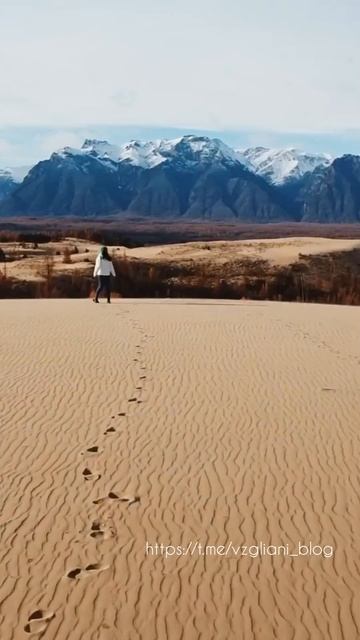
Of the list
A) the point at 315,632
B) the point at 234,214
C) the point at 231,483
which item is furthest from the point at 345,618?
the point at 234,214

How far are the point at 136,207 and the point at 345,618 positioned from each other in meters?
162

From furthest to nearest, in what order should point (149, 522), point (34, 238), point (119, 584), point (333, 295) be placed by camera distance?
point (34, 238) < point (333, 295) < point (149, 522) < point (119, 584)

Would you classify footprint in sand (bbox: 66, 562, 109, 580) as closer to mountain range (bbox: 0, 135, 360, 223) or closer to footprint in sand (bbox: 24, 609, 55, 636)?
footprint in sand (bbox: 24, 609, 55, 636)

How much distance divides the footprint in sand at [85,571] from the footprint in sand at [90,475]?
1359 mm

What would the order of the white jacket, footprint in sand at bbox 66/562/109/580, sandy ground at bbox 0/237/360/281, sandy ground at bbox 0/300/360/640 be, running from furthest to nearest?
sandy ground at bbox 0/237/360/281 → the white jacket → footprint in sand at bbox 66/562/109/580 → sandy ground at bbox 0/300/360/640

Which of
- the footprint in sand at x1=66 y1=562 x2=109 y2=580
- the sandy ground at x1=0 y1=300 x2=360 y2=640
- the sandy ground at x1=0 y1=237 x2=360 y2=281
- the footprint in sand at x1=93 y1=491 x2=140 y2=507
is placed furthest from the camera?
the sandy ground at x1=0 y1=237 x2=360 y2=281

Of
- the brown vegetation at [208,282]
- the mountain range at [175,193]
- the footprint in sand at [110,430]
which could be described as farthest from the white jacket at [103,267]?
the mountain range at [175,193]

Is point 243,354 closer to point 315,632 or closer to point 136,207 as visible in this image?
point 315,632

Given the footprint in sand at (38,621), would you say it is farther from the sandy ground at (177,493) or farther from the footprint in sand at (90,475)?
the footprint in sand at (90,475)

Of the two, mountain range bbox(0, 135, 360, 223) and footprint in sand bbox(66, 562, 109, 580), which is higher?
mountain range bbox(0, 135, 360, 223)

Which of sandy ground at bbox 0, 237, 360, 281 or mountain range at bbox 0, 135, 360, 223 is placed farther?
Result: mountain range at bbox 0, 135, 360, 223

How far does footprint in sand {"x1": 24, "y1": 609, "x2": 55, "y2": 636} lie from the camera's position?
4.12m

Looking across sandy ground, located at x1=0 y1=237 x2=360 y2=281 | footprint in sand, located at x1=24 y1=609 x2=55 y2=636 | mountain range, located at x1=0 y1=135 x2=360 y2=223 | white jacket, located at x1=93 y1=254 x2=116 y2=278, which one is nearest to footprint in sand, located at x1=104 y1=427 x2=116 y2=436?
footprint in sand, located at x1=24 y1=609 x2=55 y2=636

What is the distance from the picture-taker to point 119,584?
15.0ft
